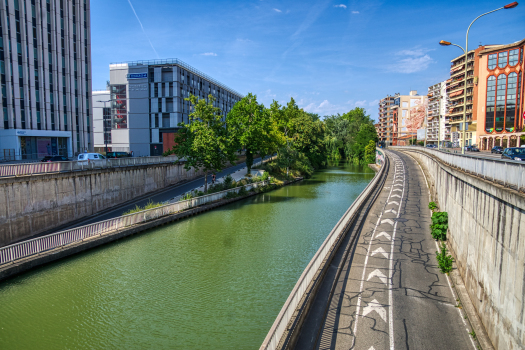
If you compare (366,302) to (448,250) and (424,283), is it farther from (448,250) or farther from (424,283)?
(448,250)

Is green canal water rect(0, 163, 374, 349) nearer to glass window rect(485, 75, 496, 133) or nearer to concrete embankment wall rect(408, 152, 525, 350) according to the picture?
concrete embankment wall rect(408, 152, 525, 350)

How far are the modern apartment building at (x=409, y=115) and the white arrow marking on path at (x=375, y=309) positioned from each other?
466ft

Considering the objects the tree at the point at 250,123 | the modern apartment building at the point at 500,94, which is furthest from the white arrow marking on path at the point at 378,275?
the modern apartment building at the point at 500,94

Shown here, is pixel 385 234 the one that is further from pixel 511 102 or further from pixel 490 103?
pixel 490 103

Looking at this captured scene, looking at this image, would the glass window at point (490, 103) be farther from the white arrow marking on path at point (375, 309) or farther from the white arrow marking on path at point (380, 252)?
the white arrow marking on path at point (375, 309)

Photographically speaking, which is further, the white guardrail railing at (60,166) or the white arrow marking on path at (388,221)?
the white arrow marking on path at (388,221)

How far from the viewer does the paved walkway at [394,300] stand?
402 inches

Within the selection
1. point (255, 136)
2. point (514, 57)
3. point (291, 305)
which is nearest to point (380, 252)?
point (291, 305)

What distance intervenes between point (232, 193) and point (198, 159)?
6.22 meters

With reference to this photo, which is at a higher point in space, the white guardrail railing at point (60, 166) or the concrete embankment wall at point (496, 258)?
the white guardrail railing at point (60, 166)

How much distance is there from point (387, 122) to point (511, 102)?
10245 centimetres

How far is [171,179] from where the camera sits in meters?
41.4

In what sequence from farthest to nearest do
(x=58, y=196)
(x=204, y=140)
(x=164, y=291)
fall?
(x=204, y=140) < (x=58, y=196) < (x=164, y=291)

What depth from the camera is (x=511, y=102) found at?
69750 millimetres
